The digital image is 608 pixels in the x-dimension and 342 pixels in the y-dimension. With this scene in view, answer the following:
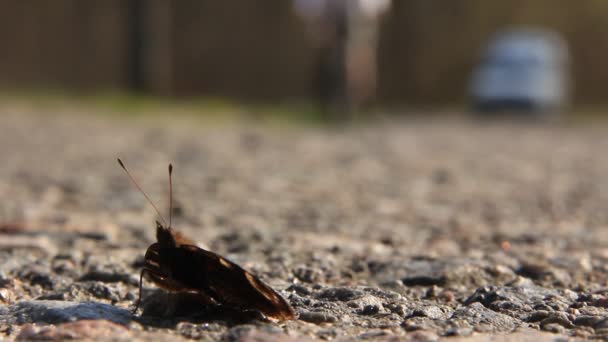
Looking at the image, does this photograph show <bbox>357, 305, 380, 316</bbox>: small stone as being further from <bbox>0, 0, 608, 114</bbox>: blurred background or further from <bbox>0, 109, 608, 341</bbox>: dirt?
<bbox>0, 0, 608, 114</bbox>: blurred background

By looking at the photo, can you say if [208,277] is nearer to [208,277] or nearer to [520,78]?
[208,277]

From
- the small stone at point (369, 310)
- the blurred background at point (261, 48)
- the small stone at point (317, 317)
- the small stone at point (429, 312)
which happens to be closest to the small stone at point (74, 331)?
the small stone at point (317, 317)

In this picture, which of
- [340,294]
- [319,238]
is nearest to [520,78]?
[319,238]

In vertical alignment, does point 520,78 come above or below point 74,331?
below

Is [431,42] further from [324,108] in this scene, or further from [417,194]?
[417,194]

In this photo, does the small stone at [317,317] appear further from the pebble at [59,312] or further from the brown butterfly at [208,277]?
the pebble at [59,312]

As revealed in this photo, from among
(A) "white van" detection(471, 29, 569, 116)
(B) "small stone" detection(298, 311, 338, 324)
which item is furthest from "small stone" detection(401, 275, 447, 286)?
(A) "white van" detection(471, 29, 569, 116)
